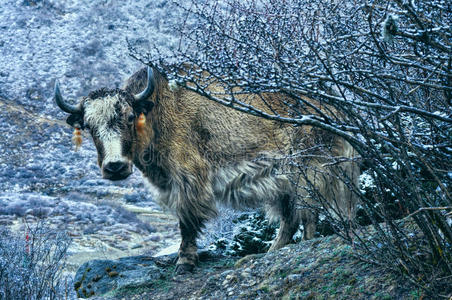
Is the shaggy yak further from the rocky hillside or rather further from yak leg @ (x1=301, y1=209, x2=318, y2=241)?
the rocky hillside

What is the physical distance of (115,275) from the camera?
199 inches

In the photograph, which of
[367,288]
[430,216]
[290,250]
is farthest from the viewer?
[290,250]

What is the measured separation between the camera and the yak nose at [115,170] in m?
4.46

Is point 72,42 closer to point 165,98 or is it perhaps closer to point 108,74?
point 108,74

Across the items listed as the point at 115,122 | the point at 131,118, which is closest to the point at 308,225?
the point at 131,118

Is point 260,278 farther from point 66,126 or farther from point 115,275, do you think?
point 66,126

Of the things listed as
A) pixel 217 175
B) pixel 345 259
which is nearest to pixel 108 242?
pixel 217 175

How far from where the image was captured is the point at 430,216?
7.49 ft

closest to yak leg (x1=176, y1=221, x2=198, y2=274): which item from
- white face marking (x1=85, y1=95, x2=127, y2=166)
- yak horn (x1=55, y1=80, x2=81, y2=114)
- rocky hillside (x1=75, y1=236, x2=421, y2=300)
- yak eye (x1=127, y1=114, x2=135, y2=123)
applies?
rocky hillside (x1=75, y1=236, x2=421, y2=300)

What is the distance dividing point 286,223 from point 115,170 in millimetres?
2139

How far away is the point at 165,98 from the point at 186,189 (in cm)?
104

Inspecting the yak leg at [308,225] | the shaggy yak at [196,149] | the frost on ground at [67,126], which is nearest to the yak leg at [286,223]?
the shaggy yak at [196,149]

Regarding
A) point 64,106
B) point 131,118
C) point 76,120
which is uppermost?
point 64,106

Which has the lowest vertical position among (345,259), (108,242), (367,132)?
(345,259)
